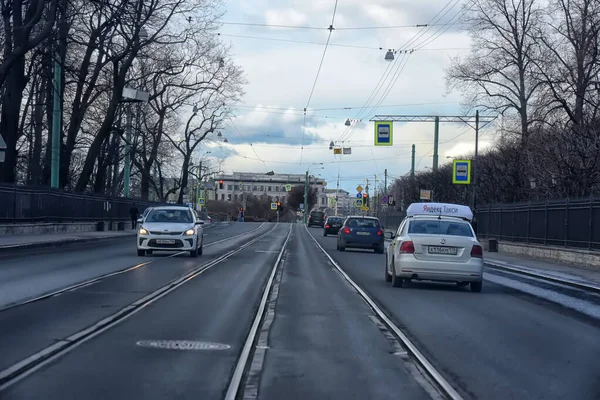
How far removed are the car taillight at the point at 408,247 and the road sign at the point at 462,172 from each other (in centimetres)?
2955

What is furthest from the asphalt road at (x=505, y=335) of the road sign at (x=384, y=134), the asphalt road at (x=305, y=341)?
the road sign at (x=384, y=134)

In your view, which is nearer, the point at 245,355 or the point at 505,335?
the point at 245,355

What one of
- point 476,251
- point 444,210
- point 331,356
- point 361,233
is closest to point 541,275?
point 444,210

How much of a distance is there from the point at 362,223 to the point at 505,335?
23637mm

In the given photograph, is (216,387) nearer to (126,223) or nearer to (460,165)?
(460,165)

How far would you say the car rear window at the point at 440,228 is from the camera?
1625cm

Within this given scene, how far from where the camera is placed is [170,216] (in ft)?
84.2

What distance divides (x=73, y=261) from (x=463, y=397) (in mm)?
17515

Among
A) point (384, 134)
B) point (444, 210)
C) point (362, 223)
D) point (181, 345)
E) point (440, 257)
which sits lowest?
point (181, 345)

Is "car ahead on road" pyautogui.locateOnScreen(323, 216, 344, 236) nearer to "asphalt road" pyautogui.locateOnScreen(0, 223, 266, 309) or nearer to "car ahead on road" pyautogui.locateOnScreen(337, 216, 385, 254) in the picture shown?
"car ahead on road" pyautogui.locateOnScreen(337, 216, 385, 254)

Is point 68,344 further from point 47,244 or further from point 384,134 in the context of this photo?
point 384,134

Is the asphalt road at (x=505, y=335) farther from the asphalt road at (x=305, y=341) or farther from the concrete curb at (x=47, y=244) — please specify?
the concrete curb at (x=47, y=244)

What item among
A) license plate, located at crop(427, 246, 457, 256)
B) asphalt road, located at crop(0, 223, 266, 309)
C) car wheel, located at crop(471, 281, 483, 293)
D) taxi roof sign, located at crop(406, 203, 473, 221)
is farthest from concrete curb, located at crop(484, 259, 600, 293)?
asphalt road, located at crop(0, 223, 266, 309)

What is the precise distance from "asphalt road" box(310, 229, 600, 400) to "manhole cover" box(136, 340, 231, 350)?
2.31 metres
